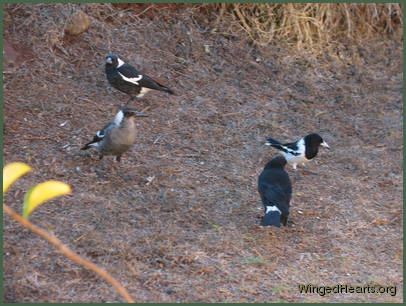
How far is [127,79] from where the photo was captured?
7.53 meters

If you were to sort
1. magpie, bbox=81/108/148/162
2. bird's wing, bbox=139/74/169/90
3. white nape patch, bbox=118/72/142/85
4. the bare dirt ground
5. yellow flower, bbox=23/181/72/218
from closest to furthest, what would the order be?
yellow flower, bbox=23/181/72/218 < the bare dirt ground < magpie, bbox=81/108/148/162 < white nape patch, bbox=118/72/142/85 < bird's wing, bbox=139/74/169/90

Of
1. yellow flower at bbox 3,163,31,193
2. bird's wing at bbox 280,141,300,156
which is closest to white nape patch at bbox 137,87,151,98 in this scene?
bird's wing at bbox 280,141,300,156

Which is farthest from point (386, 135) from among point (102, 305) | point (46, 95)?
point (102, 305)

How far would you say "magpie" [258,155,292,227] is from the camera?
5.69 m

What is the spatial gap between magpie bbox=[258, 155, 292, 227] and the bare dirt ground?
17 cm

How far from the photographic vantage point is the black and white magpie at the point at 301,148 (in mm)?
7067

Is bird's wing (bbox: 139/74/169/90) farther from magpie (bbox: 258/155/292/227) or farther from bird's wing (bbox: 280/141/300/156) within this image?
magpie (bbox: 258/155/292/227)

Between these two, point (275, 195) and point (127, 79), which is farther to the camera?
point (127, 79)

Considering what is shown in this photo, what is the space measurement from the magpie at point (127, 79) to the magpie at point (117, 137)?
93 centimetres

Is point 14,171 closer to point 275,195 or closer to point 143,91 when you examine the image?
point 275,195

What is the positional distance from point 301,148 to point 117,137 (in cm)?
200

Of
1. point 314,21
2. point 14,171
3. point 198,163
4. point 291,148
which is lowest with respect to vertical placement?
point 198,163

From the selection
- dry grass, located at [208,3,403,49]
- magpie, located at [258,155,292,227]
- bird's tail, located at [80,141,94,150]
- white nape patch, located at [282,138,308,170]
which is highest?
dry grass, located at [208,3,403,49]

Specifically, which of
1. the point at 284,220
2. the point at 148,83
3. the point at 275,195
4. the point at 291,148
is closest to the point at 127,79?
the point at 148,83
